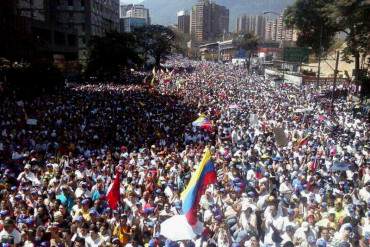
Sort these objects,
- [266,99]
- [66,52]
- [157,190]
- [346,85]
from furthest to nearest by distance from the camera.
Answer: [66,52]
[346,85]
[266,99]
[157,190]

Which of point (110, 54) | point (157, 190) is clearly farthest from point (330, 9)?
point (157, 190)

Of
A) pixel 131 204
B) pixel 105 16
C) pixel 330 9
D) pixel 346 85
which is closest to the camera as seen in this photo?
pixel 131 204

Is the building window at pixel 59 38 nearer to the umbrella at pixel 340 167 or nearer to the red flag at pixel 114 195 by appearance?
the umbrella at pixel 340 167

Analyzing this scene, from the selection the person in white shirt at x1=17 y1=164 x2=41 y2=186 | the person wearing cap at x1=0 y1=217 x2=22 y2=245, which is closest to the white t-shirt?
the person wearing cap at x1=0 y1=217 x2=22 y2=245

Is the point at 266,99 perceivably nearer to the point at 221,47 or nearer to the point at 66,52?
the point at 66,52

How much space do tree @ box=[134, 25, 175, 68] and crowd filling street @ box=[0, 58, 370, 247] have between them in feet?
177

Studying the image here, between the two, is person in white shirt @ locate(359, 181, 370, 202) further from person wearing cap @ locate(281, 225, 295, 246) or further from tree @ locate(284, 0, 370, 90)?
tree @ locate(284, 0, 370, 90)

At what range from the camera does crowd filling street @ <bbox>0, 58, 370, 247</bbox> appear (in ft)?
26.1

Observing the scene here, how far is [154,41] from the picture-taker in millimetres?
78562

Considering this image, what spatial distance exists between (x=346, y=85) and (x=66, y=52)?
121 feet

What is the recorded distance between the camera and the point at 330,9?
3762cm

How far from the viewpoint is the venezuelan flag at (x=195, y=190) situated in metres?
7.65

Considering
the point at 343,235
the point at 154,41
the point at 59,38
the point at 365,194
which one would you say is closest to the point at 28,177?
the point at 343,235

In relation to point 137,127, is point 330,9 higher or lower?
higher
